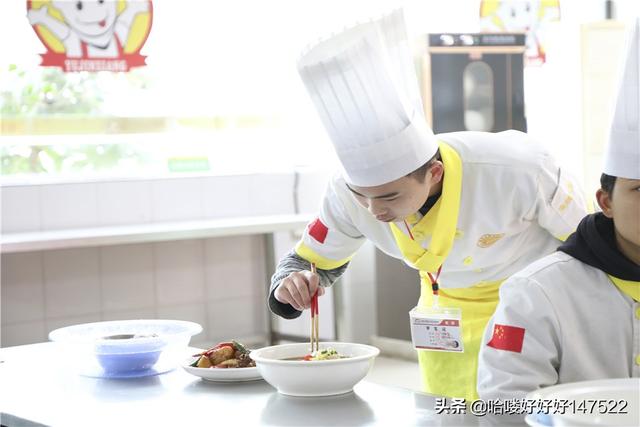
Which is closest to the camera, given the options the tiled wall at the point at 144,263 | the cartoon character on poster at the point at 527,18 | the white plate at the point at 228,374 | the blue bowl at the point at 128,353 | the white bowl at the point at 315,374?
the white bowl at the point at 315,374

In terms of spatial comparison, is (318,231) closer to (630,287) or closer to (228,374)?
(228,374)

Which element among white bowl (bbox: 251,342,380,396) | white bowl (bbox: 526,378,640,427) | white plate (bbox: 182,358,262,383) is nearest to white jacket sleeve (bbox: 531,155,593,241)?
white bowl (bbox: 251,342,380,396)

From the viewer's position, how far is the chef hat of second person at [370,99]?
2000mm

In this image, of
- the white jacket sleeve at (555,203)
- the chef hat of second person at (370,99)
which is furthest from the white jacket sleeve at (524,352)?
the white jacket sleeve at (555,203)

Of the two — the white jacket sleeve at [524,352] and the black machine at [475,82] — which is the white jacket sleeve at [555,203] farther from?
the black machine at [475,82]

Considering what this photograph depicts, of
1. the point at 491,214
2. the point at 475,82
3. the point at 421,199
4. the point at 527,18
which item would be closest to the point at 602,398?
the point at 421,199

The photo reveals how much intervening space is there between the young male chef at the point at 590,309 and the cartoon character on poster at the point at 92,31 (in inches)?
155

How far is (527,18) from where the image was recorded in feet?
21.4

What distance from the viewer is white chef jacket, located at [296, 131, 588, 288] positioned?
2.27m

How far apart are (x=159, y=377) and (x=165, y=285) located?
346 centimetres

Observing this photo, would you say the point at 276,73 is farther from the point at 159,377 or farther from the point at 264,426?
the point at 264,426

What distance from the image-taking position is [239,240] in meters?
5.83

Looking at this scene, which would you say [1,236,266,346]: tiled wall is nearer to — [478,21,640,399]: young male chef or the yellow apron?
the yellow apron

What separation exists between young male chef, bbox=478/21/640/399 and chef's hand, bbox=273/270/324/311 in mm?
474
